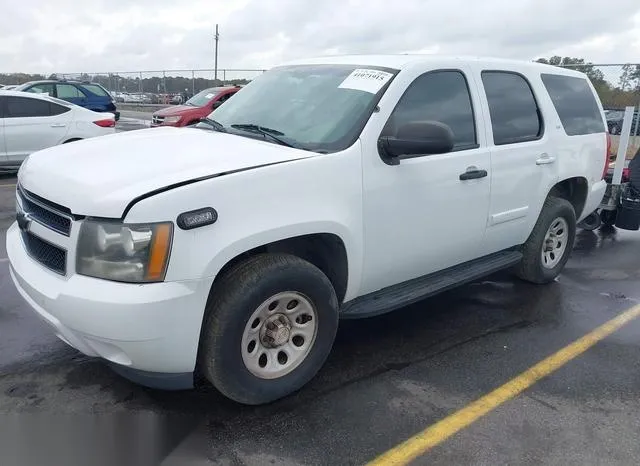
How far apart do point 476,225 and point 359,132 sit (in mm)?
1261

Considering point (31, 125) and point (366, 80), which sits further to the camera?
point (31, 125)

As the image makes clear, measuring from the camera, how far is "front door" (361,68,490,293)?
340 cm

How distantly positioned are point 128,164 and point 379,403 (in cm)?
187

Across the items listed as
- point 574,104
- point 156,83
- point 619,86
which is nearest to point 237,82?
point 156,83

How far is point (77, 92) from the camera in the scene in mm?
18641

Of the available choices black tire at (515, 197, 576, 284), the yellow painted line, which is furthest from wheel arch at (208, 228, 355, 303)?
black tire at (515, 197, 576, 284)

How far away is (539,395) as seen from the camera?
11.2ft

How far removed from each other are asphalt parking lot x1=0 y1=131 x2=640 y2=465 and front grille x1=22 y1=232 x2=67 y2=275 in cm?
82

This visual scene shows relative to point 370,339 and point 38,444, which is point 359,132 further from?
point 38,444

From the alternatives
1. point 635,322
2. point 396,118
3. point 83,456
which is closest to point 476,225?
point 396,118

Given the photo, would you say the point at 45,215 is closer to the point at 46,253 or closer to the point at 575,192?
the point at 46,253

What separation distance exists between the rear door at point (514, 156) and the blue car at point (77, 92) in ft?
54.2

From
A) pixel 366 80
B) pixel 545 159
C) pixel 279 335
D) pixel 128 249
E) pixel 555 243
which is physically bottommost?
pixel 279 335

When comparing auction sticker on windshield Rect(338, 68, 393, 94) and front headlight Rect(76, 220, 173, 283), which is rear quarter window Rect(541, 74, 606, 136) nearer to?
Result: auction sticker on windshield Rect(338, 68, 393, 94)
